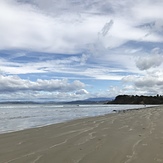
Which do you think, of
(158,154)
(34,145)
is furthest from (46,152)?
(158,154)

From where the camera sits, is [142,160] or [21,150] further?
[21,150]

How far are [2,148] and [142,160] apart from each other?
5.09 m

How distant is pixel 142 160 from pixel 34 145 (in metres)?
4.42

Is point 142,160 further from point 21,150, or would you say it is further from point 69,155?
point 21,150

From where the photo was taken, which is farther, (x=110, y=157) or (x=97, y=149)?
(x=97, y=149)

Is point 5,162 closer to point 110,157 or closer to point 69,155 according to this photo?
point 69,155

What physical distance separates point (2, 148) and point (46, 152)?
1.99m

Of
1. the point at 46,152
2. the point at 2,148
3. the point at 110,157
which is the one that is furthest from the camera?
the point at 2,148

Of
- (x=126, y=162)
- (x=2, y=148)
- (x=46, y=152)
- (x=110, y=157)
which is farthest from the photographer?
(x=2, y=148)

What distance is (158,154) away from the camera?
27.3ft

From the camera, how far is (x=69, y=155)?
8.24 meters

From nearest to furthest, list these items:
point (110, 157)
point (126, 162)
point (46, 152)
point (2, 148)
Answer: point (126, 162) < point (110, 157) < point (46, 152) < point (2, 148)

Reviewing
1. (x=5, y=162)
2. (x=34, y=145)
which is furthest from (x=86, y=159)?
(x=34, y=145)

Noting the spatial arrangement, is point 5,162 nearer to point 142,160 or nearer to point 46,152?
point 46,152
